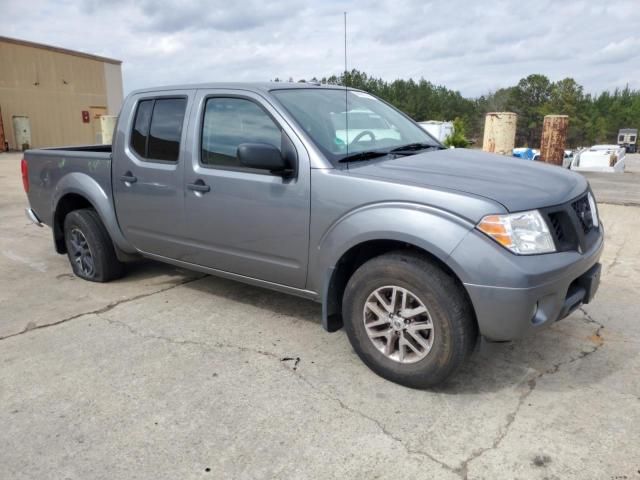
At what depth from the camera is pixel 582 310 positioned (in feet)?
13.9

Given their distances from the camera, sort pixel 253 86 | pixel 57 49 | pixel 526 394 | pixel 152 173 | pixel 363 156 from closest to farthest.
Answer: pixel 526 394 → pixel 363 156 → pixel 253 86 → pixel 152 173 → pixel 57 49

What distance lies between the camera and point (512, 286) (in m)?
2.63

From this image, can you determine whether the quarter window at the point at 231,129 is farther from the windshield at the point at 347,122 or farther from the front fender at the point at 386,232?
the front fender at the point at 386,232

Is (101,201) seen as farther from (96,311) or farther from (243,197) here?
(243,197)

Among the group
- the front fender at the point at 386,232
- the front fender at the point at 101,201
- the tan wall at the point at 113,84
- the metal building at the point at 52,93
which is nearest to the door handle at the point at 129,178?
the front fender at the point at 101,201

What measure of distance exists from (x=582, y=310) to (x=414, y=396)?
6.56 ft

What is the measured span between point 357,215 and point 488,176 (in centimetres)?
80

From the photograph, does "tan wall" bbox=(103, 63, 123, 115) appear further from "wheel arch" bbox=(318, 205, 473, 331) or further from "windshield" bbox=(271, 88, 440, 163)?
"wheel arch" bbox=(318, 205, 473, 331)

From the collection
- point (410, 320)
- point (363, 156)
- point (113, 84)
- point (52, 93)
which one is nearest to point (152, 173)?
point (363, 156)

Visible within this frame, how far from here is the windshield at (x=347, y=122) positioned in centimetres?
348

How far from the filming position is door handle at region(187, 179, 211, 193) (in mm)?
3791

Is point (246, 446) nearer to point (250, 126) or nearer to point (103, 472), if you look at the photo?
point (103, 472)

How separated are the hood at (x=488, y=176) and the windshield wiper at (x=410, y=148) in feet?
0.33

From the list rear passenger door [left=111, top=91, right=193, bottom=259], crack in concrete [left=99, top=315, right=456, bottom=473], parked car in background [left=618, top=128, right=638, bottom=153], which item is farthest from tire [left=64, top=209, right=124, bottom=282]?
parked car in background [left=618, top=128, right=638, bottom=153]
